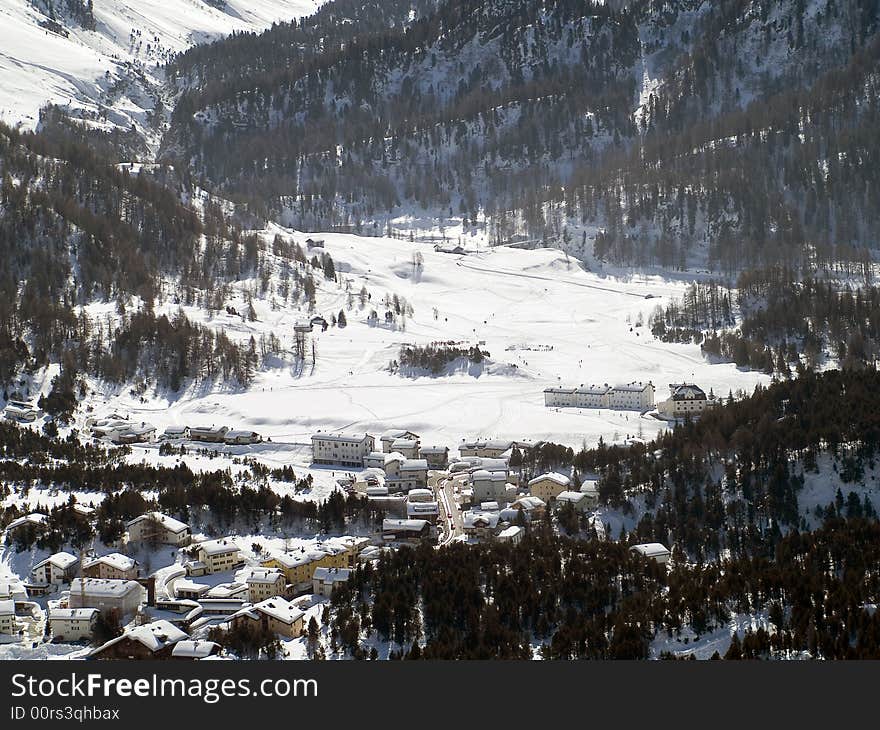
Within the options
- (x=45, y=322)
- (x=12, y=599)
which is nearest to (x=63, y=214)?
(x=45, y=322)

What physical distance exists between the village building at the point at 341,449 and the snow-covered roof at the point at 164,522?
1527cm

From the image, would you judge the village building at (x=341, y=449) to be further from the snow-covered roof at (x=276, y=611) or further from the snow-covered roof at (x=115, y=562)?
the snow-covered roof at (x=276, y=611)

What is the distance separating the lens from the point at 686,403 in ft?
259

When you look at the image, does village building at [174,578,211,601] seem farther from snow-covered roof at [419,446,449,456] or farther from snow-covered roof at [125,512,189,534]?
snow-covered roof at [419,446,449,456]

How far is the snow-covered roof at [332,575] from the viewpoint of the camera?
5031 centimetres

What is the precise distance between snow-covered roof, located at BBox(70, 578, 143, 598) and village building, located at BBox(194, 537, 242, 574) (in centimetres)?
365

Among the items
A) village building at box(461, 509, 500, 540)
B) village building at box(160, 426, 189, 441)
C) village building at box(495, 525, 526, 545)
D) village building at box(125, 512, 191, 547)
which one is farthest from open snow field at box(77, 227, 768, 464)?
village building at box(495, 525, 526, 545)

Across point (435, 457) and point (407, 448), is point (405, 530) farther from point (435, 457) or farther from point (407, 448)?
point (407, 448)

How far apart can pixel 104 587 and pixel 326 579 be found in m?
8.51

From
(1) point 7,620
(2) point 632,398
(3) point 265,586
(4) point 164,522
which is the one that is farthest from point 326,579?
(2) point 632,398

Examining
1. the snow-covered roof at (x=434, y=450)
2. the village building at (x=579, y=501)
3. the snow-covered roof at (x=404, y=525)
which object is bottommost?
the snow-covered roof at (x=404, y=525)

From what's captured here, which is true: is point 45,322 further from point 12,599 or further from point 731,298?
point 731,298

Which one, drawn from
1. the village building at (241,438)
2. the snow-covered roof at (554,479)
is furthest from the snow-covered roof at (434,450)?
the village building at (241,438)

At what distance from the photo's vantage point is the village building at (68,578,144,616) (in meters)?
48.9
